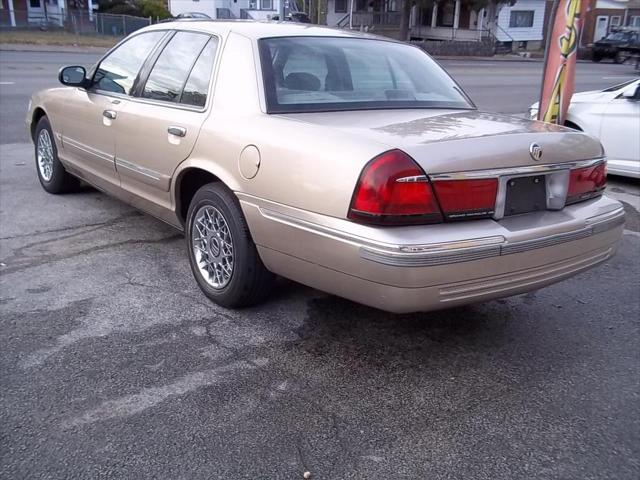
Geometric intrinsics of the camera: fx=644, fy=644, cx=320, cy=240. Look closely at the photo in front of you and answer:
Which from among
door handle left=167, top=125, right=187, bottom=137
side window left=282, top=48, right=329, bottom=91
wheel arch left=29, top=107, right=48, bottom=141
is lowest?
wheel arch left=29, top=107, right=48, bottom=141

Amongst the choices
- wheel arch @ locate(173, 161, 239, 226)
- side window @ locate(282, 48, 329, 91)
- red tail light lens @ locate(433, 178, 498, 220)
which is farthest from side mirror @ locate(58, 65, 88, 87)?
red tail light lens @ locate(433, 178, 498, 220)

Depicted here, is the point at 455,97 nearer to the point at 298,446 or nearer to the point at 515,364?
the point at 515,364

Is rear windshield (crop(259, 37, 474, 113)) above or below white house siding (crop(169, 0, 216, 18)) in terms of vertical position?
below

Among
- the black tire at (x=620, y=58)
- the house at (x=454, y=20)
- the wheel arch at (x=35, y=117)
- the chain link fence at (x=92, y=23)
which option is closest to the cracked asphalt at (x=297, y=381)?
the wheel arch at (x=35, y=117)

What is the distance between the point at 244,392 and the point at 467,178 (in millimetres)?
1464

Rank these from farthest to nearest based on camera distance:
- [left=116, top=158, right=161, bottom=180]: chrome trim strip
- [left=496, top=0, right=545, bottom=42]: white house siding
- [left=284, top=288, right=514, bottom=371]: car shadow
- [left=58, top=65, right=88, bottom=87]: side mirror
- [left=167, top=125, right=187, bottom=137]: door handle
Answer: [left=496, top=0, right=545, bottom=42]: white house siding < [left=58, top=65, right=88, bottom=87]: side mirror < [left=116, top=158, right=161, bottom=180]: chrome trim strip < [left=167, top=125, right=187, bottom=137]: door handle < [left=284, top=288, right=514, bottom=371]: car shadow

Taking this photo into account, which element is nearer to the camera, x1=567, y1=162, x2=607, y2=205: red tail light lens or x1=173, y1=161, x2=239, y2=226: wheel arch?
x1=567, y1=162, x2=607, y2=205: red tail light lens

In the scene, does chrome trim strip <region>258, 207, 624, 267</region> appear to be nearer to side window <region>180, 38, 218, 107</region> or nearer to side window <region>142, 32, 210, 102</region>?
side window <region>180, 38, 218, 107</region>

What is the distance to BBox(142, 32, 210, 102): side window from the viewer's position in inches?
166

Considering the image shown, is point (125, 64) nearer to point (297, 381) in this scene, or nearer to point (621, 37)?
point (297, 381)

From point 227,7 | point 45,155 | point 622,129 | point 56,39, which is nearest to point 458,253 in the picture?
point 45,155

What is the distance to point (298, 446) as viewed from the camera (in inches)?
106

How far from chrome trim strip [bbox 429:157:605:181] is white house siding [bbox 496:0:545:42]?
46.9 meters

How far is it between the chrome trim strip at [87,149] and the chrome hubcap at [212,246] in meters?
1.26
